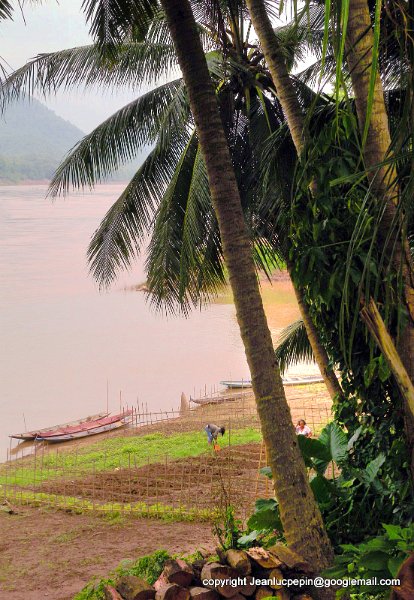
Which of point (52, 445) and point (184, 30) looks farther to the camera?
point (52, 445)

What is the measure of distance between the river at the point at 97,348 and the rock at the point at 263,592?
6.68 m

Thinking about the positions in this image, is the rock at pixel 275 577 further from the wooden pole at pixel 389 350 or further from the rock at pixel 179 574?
the wooden pole at pixel 389 350

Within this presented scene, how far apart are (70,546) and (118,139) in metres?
4.03

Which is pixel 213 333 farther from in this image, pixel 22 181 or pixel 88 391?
pixel 22 181

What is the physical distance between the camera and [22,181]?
54.2m

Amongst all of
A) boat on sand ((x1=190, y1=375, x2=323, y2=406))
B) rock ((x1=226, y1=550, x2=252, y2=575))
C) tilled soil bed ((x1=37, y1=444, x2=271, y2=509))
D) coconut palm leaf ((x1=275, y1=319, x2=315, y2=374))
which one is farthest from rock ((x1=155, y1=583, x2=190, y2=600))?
boat on sand ((x1=190, y1=375, x2=323, y2=406))

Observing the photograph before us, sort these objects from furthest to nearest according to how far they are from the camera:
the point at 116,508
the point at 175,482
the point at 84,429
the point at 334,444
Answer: the point at 84,429 < the point at 175,482 < the point at 116,508 < the point at 334,444

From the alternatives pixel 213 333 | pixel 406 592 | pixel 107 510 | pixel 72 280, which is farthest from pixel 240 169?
pixel 72 280

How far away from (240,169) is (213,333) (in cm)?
1953

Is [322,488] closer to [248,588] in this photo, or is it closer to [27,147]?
[248,588]

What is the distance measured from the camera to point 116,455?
1084 cm

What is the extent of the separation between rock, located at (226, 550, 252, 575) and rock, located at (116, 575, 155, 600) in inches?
14.4

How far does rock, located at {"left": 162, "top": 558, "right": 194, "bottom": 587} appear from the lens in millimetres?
2922

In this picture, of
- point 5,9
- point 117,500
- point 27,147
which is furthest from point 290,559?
point 27,147
